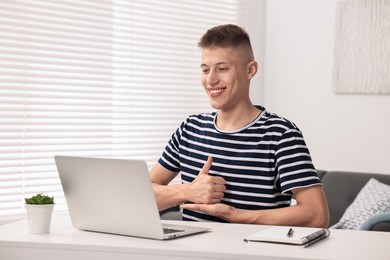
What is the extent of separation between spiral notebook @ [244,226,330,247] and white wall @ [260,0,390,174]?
2.56 metres

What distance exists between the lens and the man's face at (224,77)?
2566mm

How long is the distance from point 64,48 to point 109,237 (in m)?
2.03

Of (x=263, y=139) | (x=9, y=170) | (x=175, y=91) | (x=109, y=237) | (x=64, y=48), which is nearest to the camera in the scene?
(x=109, y=237)

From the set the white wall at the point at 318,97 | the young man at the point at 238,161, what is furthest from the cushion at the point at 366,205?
the young man at the point at 238,161

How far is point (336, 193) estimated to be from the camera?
398 cm

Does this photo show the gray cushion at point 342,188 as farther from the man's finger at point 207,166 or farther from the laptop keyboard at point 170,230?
the laptop keyboard at point 170,230

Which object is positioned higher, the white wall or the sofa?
the white wall

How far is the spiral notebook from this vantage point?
183 cm

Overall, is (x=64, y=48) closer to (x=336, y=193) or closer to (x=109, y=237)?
(x=336, y=193)

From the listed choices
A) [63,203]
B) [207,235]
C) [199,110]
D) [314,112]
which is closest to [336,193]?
[314,112]

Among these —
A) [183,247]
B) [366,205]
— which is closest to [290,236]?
[183,247]

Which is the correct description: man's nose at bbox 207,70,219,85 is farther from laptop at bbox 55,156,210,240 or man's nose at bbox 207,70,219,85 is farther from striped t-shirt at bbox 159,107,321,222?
laptop at bbox 55,156,210,240

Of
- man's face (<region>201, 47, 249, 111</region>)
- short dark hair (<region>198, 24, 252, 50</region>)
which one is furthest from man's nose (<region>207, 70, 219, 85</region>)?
short dark hair (<region>198, 24, 252, 50</region>)

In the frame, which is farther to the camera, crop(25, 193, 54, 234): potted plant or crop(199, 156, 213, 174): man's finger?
crop(199, 156, 213, 174): man's finger
